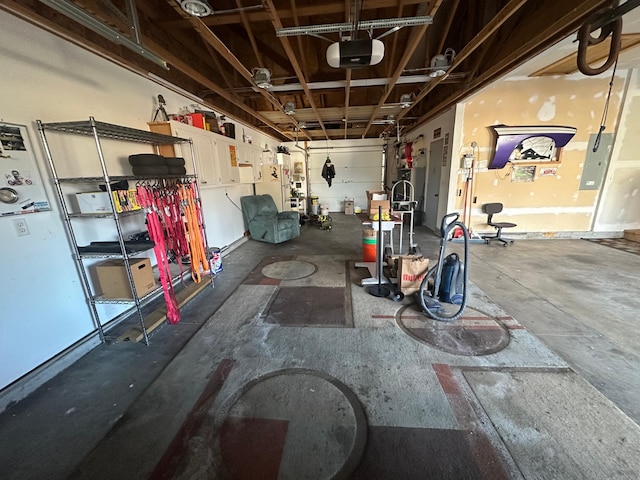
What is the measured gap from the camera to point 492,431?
1.40 m

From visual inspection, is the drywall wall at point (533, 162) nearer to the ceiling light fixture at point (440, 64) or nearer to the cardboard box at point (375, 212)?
the ceiling light fixture at point (440, 64)

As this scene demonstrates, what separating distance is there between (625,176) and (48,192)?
857 cm

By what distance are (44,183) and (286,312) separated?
2.34m

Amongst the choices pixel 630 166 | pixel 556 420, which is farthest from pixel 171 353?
pixel 630 166

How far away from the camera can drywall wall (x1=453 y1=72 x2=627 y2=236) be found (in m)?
4.50

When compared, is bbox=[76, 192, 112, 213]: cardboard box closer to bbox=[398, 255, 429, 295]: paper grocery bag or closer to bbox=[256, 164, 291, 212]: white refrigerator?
bbox=[398, 255, 429, 295]: paper grocery bag

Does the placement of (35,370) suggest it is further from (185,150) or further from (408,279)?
(408,279)

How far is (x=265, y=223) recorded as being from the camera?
5238 mm

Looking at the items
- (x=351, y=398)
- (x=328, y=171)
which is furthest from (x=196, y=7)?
(x=328, y=171)

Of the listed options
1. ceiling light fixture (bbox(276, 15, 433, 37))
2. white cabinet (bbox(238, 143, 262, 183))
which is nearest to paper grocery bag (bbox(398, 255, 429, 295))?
ceiling light fixture (bbox(276, 15, 433, 37))

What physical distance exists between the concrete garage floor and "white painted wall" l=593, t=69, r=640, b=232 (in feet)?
10.8

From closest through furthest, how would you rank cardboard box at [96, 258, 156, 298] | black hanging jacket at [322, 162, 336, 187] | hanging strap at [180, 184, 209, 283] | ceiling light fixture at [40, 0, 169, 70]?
ceiling light fixture at [40, 0, 169, 70] → cardboard box at [96, 258, 156, 298] → hanging strap at [180, 184, 209, 283] → black hanging jacket at [322, 162, 336, 187]

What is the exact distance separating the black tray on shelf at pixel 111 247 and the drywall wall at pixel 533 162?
214 inches

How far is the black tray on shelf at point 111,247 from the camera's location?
2139mm
